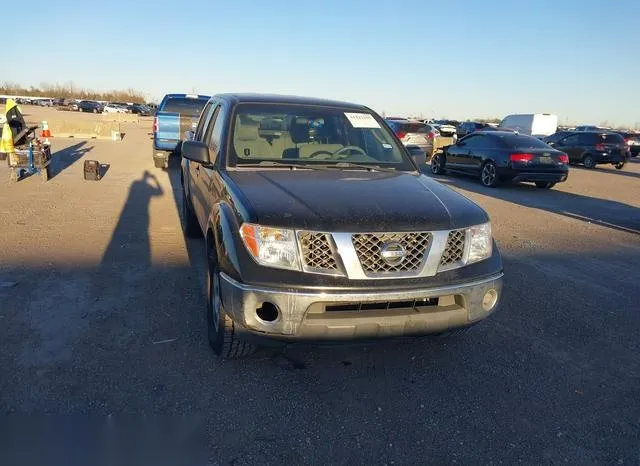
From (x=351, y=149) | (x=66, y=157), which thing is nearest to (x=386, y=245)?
(x=351, y=149)

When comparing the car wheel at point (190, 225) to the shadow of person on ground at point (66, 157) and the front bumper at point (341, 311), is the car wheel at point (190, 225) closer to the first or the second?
the front bumper at point (341, 311)

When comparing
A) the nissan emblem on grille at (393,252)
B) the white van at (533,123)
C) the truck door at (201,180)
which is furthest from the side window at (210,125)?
the white van at (533,123)

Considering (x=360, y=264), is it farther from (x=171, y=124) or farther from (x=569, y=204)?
(x=171, y=124)

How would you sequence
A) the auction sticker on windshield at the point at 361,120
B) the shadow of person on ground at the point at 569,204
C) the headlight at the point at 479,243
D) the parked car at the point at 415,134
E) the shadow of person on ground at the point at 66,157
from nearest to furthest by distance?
the headlight at the point at 479,243, the auction sticker on windshield at the point at 361,120, the shadow of person on ground at the point at 569,204, the shadow of person on ground at the point at 66,157, the parked car at the point at 415,134

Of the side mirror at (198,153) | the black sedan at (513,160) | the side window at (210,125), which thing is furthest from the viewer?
the black sedan at (513,160)

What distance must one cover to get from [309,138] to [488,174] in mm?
10311

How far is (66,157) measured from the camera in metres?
16.1

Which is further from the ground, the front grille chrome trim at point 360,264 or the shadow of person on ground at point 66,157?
the front grille chrome trim at point 360,264

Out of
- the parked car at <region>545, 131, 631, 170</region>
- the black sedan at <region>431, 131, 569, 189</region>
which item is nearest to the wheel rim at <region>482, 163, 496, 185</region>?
the black sedan at <region>431, 131, 569, 189</region>

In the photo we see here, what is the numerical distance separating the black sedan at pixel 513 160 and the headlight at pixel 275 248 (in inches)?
448

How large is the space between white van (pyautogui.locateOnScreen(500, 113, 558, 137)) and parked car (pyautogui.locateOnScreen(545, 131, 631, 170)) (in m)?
11.9

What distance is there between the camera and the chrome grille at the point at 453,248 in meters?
3.08

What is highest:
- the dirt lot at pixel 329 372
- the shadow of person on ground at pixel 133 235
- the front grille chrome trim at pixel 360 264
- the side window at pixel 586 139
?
the side window at pixel 586 139

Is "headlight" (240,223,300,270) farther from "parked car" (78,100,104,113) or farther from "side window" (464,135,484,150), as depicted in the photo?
"parked car" (78,100,104,113)
